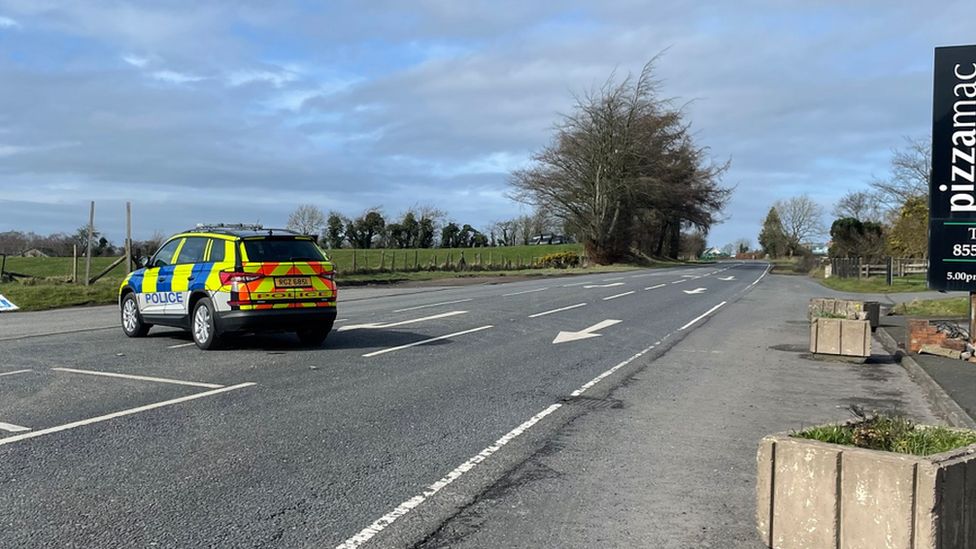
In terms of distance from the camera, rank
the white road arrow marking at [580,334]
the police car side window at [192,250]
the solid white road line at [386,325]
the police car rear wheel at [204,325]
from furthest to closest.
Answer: the solid white road line at [386,325] < the white road arrow marking at [580,334] < the police car side window at [192,250] < the police car rear wheel at [204,325]

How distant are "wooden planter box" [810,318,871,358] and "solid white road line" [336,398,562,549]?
6.66 metres

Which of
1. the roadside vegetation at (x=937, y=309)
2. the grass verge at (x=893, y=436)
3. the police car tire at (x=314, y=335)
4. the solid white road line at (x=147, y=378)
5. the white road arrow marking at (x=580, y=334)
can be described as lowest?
the solid white road line at (x=147, y=378)

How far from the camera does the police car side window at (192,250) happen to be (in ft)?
38.7

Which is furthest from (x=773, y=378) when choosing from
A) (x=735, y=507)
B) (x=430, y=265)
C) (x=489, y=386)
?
(x=430, y=265)

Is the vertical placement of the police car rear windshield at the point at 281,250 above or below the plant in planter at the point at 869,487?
above

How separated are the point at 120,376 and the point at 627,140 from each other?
58.1 m

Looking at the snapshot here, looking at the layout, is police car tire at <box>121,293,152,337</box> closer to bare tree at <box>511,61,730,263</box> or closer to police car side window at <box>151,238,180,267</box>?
police car side window at <box>151,238,180,267</box>

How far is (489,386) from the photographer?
8781 mm

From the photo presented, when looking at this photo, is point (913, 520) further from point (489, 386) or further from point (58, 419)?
point (58, 419)

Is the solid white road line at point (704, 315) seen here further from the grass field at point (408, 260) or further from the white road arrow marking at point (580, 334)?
the grass field at point (408, 260)

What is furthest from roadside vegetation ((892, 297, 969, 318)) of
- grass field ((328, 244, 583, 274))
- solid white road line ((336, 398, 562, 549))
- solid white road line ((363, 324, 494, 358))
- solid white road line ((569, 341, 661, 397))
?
grass field ((328, 244, 583, 274))

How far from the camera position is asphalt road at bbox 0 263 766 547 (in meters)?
4.43

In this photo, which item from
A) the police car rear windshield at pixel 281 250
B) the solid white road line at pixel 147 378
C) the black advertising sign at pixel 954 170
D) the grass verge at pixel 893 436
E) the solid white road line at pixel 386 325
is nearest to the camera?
the grass verge at pixel 893 436

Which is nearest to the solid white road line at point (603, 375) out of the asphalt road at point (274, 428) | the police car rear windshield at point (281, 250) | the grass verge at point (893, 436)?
the asphalt road at point (274, 428)
